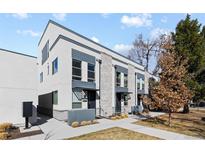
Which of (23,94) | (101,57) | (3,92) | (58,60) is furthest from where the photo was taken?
(101,57)

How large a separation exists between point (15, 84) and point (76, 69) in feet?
18.1

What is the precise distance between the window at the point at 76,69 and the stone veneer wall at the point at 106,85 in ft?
11.7

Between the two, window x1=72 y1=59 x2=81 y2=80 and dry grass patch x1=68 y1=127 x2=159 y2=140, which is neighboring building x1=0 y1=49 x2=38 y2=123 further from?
dry grass patch x1=68 y1=127 x2=159 y2=140

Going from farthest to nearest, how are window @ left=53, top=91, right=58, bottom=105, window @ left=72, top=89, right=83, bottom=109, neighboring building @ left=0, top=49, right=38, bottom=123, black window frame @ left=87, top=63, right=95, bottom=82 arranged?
black window frame @ left=87, top=63, right=95, bottom=82
window @ left=53, top=91, right=58, bottom=105
window @ left=72, top=89, right=83, bottom=109
neighboring building @ left=0, top=49, right=38, bottom=123

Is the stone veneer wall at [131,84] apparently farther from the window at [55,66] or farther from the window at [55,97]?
the window at [55,66]

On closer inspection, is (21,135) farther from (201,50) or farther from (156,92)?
(201,50)

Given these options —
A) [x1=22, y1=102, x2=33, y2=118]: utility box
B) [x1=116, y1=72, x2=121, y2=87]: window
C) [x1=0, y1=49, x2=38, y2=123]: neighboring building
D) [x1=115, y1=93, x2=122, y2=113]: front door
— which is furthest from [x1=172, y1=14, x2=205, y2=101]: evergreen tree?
[x1=22, y1=102, x2=33, y2=118]: utility box

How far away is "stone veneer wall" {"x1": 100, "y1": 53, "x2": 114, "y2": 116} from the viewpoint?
71.2 ft

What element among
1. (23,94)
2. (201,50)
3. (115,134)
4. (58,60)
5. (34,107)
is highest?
(201,50)

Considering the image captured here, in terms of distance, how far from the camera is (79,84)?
728 inches

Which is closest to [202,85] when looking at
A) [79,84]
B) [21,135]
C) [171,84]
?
[171,84]

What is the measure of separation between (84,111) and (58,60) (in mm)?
5622

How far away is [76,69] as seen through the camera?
1864cm
